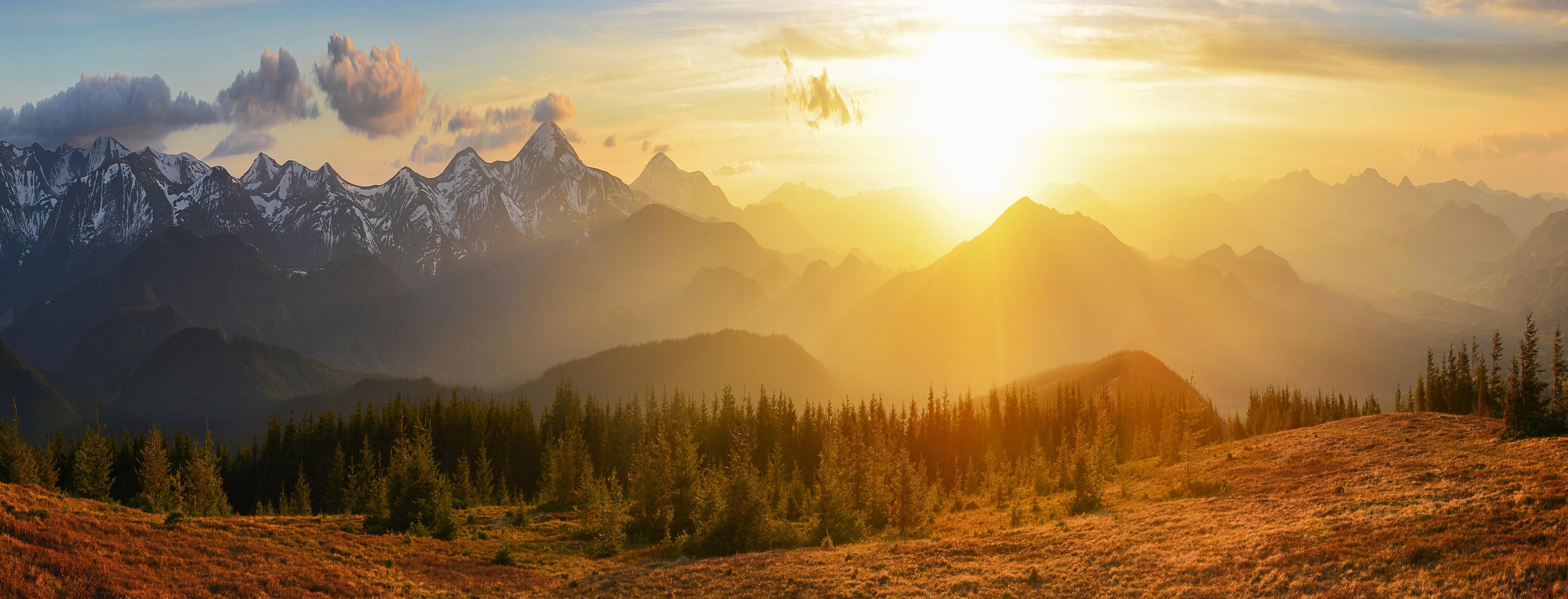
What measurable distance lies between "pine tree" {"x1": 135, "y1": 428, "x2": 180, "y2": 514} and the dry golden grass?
30863 mm

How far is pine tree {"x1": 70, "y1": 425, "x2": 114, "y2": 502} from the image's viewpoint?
90.5 meters

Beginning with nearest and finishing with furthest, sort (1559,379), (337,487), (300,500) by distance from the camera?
(1559,379) < (300,500) < (337,487)

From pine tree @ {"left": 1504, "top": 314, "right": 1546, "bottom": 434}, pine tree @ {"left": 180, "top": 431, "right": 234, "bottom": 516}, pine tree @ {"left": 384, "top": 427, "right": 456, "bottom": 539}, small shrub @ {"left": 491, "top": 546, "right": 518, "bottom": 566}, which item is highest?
pine tree @ {"left": 1504, "top": 314, "right": 1546, "bottom": 434}

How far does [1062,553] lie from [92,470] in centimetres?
11882

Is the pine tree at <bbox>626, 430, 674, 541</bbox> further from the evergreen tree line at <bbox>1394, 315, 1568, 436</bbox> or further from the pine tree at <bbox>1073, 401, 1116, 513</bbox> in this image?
the evergreen tree line at <bbox>1394, 315, 1568, 436</bbox>

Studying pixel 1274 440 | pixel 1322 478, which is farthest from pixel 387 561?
pixel 1274 440

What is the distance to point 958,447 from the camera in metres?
138

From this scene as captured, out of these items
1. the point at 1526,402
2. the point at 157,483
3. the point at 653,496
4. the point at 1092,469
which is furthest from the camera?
the point at 157,483

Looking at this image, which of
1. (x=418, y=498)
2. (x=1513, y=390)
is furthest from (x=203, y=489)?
(x=1513, y=390)

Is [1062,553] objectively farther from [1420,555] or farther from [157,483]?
[157,483]

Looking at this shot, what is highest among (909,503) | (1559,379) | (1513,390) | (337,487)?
(1513,390)

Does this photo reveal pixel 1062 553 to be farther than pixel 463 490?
No

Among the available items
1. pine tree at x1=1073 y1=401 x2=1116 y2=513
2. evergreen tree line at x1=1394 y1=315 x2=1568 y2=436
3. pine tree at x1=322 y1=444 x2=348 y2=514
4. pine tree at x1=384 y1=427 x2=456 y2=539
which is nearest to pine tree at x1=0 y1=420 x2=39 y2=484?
pine tree at x1=322 y1=444 x2=348 y2=514

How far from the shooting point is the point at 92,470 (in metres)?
96.4
